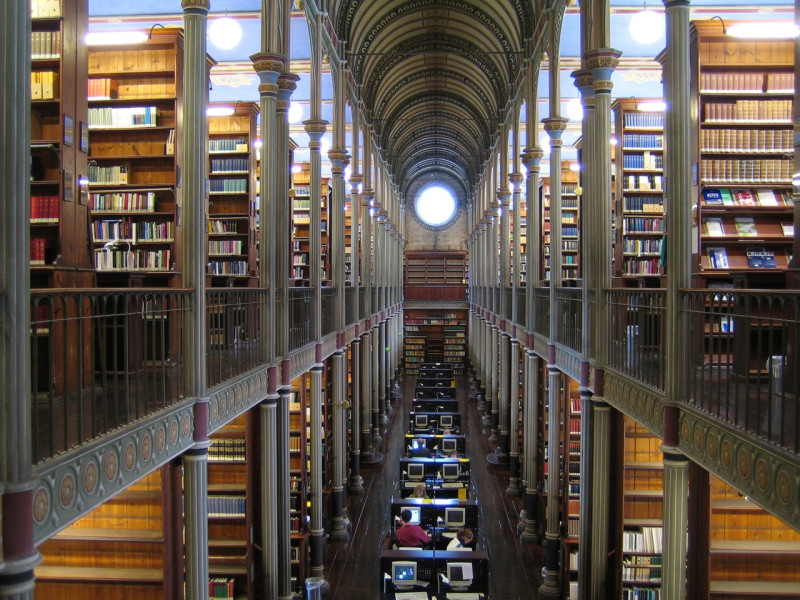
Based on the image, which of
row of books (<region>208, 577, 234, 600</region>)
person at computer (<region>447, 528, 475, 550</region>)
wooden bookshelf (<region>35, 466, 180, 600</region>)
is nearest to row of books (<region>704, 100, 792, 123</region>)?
person at computer (<region>447, 528, 475, 550</region>)

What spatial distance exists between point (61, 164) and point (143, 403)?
7.49 feet

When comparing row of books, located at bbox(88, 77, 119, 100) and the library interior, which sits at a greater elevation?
row of books, located at bbox(88, 77, 119, 100)

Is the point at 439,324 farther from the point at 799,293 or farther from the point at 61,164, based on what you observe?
the point at 799,293

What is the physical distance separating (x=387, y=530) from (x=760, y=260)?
7.21 m

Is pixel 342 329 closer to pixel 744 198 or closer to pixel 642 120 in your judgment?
pixel 642 120

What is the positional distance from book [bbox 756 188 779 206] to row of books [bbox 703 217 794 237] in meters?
0.22

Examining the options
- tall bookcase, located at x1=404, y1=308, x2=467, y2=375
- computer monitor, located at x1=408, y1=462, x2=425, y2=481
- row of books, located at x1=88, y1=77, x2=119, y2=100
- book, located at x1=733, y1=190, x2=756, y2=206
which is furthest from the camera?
tall bookcase, located at x1=404, y1=308, x2=467, y2=375

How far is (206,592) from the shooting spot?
15.5ft

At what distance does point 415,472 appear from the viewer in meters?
10.7

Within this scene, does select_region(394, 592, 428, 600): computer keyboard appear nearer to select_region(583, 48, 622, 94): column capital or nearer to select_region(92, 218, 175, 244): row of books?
select_region(92, 218, 175, 244): row of books

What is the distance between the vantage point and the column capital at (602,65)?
6.45 meters

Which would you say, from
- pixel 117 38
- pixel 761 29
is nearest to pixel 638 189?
pixel 761 29

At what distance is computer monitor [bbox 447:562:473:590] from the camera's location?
22.2 ft

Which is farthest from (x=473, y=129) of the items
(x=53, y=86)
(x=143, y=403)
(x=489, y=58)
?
(x=143, y=403)
